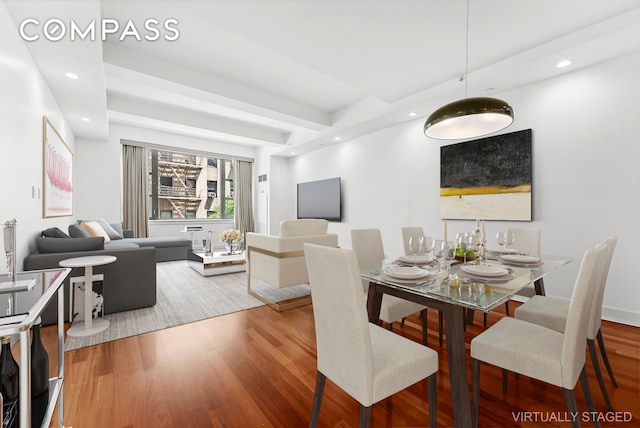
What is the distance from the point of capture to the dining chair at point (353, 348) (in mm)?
1132

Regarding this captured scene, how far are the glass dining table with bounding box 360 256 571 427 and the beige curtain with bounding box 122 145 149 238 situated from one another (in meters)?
6.26

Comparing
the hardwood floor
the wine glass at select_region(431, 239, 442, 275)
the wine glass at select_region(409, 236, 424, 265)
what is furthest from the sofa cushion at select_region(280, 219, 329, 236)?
the wine glass at select_region(431, 239, 442, 275)

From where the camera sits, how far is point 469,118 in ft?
7.36

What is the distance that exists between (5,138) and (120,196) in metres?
4.47

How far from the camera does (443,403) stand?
64.8 inches

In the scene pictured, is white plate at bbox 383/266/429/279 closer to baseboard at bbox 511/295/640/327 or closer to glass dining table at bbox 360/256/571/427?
glass dining table at bbox 360/256/571/427

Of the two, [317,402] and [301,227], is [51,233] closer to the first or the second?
[301,227]

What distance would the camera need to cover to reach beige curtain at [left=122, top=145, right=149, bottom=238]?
623cm

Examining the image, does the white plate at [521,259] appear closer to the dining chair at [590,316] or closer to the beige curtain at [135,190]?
the dining chair at [590,316]

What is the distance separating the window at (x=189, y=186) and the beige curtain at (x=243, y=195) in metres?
0.22

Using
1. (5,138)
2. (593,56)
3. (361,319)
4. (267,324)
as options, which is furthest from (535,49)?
(5,138)

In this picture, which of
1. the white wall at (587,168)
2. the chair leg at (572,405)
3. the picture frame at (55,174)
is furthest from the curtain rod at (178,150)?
the chair leg at (572,405)

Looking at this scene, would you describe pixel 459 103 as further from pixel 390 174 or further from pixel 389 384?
pixel 390 174

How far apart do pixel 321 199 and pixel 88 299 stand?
Result: 449 cm
